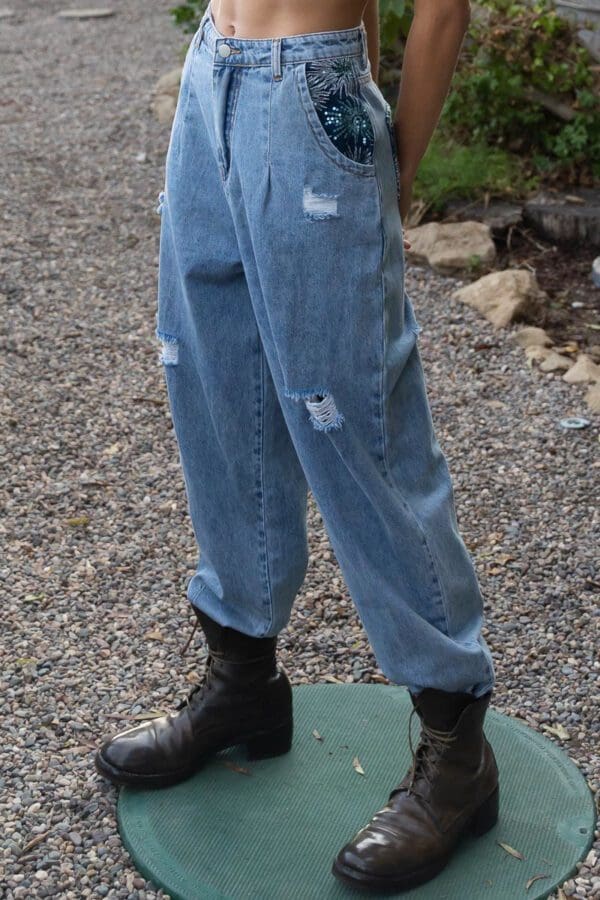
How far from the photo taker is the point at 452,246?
16.9 ft

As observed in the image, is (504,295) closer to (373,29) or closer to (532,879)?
(373,29)

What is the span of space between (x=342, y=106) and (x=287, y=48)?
0.11 meters

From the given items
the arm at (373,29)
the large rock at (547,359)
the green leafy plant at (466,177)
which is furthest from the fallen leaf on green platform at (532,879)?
the green leafy plant at (466,177)

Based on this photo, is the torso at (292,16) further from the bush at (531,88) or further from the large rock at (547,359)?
the bush at (531,88)

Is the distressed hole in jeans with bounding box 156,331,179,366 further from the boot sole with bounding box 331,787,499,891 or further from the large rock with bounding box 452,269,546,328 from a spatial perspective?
the large rock with bounding box 452,269,546,328

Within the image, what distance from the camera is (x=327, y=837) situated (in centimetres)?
218

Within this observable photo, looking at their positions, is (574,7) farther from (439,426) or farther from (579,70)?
(439,426)

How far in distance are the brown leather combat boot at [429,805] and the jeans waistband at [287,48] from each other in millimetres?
1016

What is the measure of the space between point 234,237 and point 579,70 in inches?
162

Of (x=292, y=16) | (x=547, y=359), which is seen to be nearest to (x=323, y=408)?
(x=292, y=16)

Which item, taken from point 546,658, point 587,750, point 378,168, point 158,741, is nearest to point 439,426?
point 546,658

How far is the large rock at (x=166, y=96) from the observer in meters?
7.27

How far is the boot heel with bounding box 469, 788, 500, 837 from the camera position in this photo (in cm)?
215

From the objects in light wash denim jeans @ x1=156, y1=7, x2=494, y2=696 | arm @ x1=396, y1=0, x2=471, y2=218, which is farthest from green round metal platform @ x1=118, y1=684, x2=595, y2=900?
arm @ x1=396, y1=0, x2=471, y2=218
